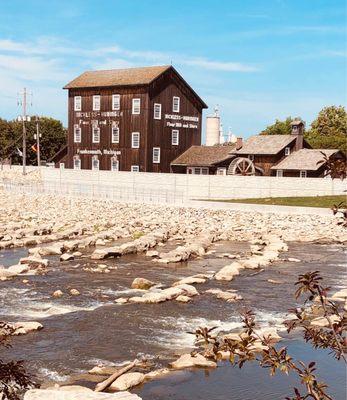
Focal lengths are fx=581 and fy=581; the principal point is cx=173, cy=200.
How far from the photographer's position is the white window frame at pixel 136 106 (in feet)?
189

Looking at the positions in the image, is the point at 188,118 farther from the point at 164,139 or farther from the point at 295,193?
the point at 295,193

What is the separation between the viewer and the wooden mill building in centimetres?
5759

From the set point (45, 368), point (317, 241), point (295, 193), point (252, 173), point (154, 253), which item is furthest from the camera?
point (252, 173)

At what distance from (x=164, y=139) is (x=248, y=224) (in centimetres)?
2647

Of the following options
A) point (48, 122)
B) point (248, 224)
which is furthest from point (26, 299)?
point (48, 122)

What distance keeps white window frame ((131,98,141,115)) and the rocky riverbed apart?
23.4 m

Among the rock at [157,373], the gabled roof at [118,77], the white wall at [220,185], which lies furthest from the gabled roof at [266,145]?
the rock at [157,373]

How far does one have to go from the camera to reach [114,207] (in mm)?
41344

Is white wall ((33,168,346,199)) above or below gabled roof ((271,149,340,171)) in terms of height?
below

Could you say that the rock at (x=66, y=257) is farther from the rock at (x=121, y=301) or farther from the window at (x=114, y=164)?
the window at (x=114, y=164)

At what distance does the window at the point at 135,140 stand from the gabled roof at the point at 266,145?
9678 mm

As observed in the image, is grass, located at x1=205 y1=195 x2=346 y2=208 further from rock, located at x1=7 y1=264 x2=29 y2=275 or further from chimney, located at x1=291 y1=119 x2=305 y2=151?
rock, located at x1=7 y1=264 x2=29 y2=275

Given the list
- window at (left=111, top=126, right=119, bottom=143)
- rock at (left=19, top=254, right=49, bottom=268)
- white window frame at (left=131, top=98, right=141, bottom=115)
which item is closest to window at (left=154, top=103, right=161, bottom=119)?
white window frame at (left=131, top=98, right=141, bottom=115)

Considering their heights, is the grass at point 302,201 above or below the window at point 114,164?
below
